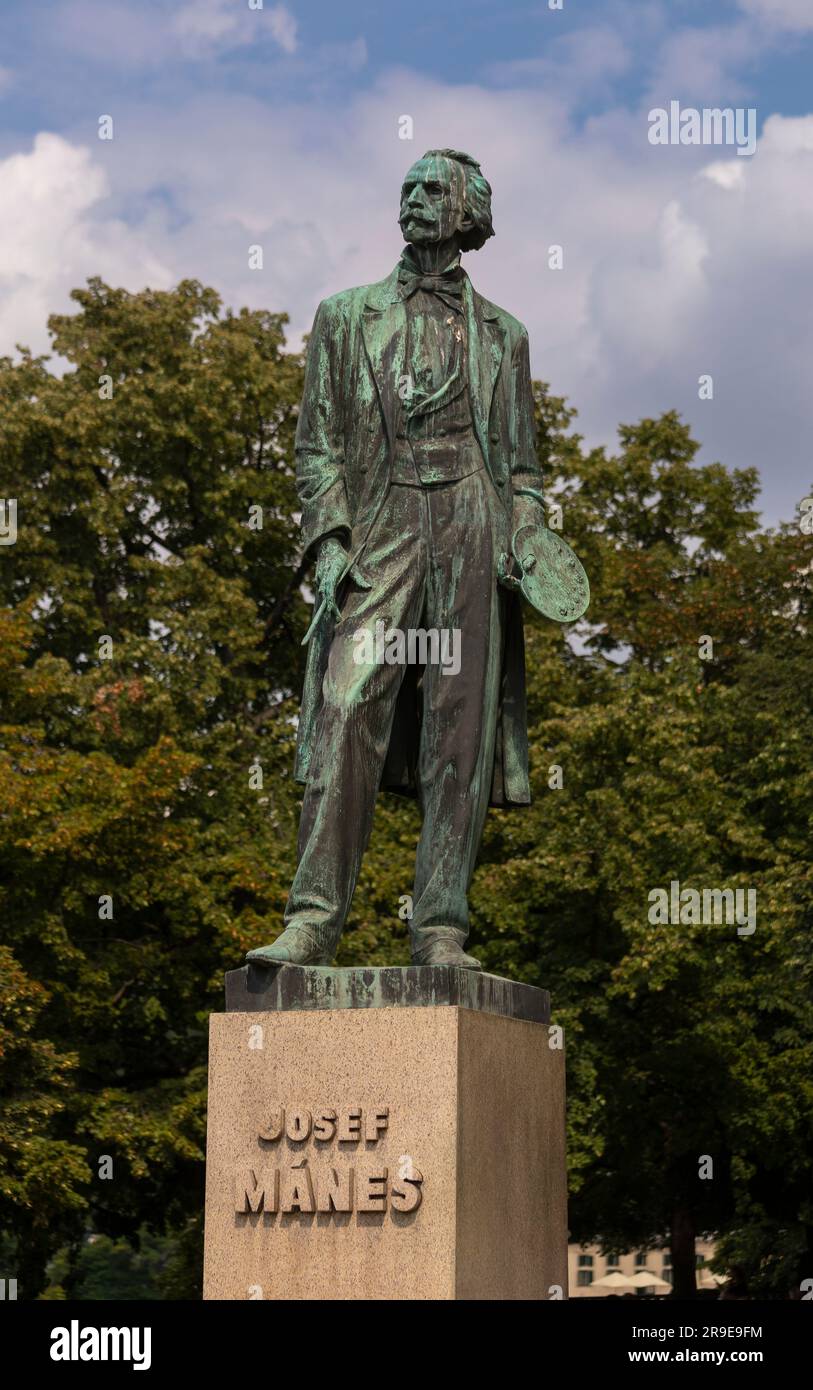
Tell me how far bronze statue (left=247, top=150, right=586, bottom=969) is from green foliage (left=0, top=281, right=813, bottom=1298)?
14.6 m

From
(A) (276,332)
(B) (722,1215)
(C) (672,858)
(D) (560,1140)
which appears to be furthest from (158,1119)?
(D) (560,1140)

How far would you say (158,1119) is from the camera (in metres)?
24.4

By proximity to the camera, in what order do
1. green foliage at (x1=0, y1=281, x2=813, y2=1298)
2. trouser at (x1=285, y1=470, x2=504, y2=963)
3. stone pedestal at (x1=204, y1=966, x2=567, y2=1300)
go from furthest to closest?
green foliage at (x1=0, y1=281, x2=813, y2=1298) < trouser at (x1=285, y1=470, x2=504, y2=963) < stone pedestal at (x1=204, y1=966, x2=567, y2=1300)

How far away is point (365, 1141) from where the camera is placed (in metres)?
7.20

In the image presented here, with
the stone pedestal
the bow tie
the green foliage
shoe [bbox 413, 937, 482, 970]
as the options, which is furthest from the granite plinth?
the green foliage

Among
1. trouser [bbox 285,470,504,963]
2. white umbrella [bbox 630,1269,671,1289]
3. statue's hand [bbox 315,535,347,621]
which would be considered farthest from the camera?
white umbrella [bbox 630,1269,671,1289]

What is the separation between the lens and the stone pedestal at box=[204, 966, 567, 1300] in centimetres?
708

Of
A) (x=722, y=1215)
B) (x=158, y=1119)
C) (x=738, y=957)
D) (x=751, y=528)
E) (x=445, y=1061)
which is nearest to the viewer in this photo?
(x=445, y=1061)

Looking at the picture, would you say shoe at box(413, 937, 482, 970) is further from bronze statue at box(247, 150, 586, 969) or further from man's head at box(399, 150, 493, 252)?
man's head at box(399, 150, 493, 252)

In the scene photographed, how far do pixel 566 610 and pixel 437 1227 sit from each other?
99.6 inches

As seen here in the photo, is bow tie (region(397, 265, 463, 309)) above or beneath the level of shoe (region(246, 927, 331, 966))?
above

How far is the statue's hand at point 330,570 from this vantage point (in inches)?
321

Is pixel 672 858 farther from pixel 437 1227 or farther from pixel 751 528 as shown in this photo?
pixel 437 1227

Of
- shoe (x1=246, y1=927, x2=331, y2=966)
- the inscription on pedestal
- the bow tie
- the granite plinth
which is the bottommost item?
the inscription on pedestal
